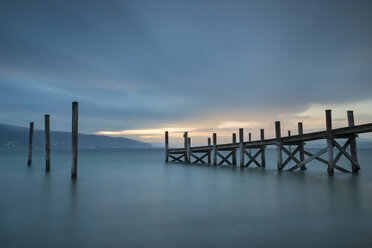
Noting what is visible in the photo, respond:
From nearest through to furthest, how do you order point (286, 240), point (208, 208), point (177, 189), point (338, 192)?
point (286, 240) → point (208, 208) → point (338, 192) → point (177, 189)

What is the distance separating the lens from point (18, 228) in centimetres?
620

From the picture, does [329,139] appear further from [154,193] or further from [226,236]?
[226,236]

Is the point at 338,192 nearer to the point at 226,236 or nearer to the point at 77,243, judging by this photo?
the point at 226,236

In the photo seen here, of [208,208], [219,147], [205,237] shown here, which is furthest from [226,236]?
[219,147]

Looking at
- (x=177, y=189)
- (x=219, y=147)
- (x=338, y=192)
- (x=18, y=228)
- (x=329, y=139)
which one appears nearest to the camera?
(x=18, y=228)

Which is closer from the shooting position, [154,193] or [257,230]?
[257,230]

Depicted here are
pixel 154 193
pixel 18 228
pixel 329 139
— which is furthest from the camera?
pixel 329 139

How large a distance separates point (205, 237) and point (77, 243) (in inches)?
109

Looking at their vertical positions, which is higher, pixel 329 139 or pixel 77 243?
pixel 329 139

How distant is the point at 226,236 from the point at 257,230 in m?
0.91

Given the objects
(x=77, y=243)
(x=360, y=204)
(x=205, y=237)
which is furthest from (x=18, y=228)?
(x=360, y=204)

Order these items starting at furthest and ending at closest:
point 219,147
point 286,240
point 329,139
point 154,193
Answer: point 219,147, point 329,139, point 154,193, point 286,240

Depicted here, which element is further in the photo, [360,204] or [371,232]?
[360,204]

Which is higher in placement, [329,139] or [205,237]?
[329,139]
